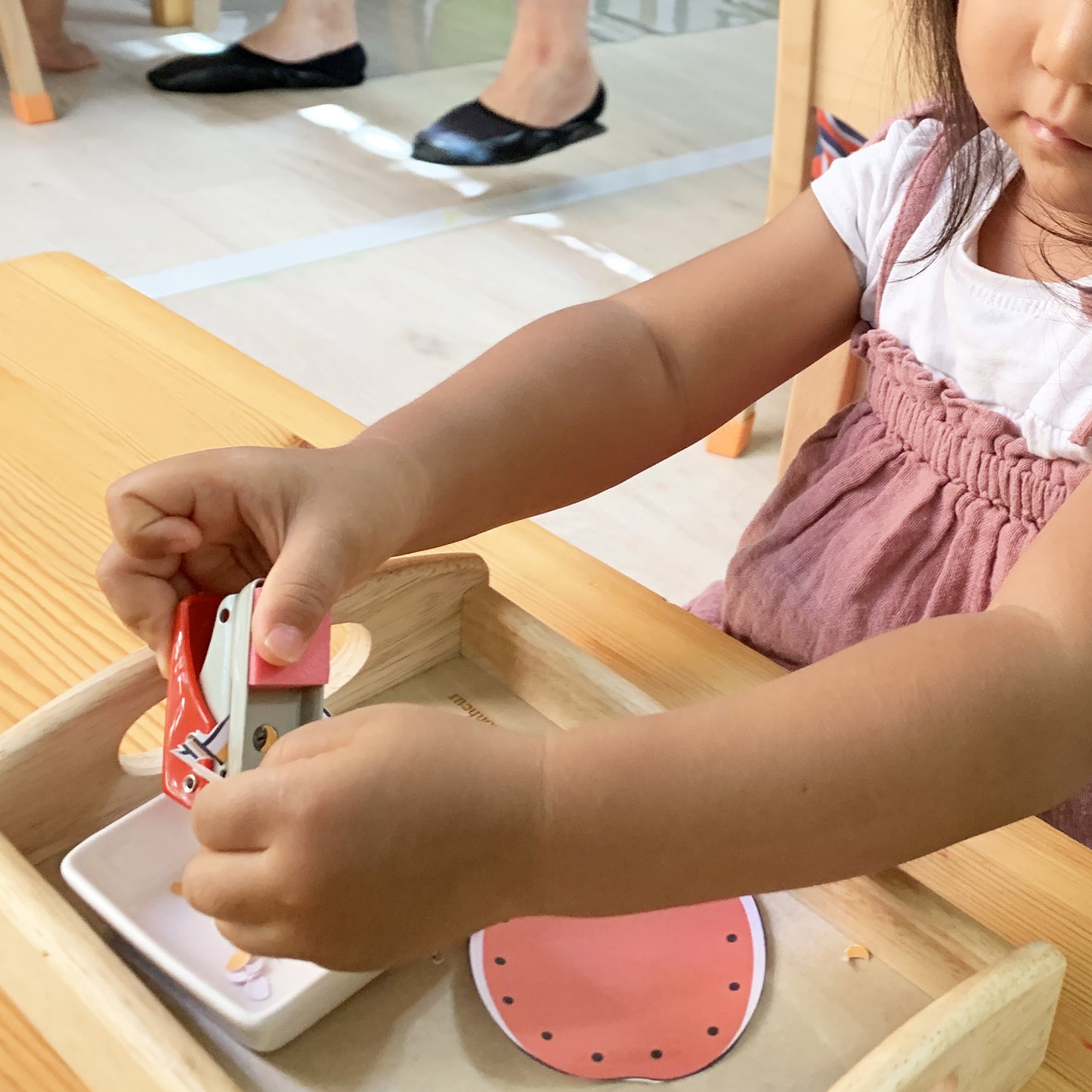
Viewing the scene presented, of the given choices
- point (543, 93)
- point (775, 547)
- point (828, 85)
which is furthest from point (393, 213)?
point (775, 547)

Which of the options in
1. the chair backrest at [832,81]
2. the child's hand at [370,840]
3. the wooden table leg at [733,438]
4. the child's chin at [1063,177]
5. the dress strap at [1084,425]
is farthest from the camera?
the wooden table leg at [733,438]

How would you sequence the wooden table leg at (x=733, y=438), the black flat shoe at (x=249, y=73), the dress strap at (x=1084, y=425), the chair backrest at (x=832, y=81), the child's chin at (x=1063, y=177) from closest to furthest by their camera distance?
the child's chin at (x=1063, y=177) < the dress strap at (x=1084, y=425) < the chair backrest at (x=832, y=81) < the wooden table leg at (x=733, y=438) < the black flat shoe at (x=249, y=73)

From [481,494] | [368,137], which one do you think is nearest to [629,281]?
[368,137]

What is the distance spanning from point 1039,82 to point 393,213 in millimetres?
1492

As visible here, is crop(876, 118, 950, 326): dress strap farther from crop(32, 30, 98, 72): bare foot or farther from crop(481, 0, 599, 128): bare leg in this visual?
crop(32, 30, 98, 72): bare foot

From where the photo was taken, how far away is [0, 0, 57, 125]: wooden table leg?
1.87 metres

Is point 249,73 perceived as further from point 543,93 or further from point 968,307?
point 968,307

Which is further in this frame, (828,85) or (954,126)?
(828,85)

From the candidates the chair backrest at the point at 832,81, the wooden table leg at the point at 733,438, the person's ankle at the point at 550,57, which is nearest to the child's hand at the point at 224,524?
the chair backrest at the point at 832,81

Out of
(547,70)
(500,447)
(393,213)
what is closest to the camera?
(500,447)

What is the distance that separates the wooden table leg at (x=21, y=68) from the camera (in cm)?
187

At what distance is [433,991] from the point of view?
0.38 meters

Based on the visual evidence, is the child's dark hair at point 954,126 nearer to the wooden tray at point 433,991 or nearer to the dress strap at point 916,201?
the dress strap at point 916,201

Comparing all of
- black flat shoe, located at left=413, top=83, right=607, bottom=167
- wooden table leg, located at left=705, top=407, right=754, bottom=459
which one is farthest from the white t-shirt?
black flat shoe, located at left=413, top=83, right=607, bottom=167
